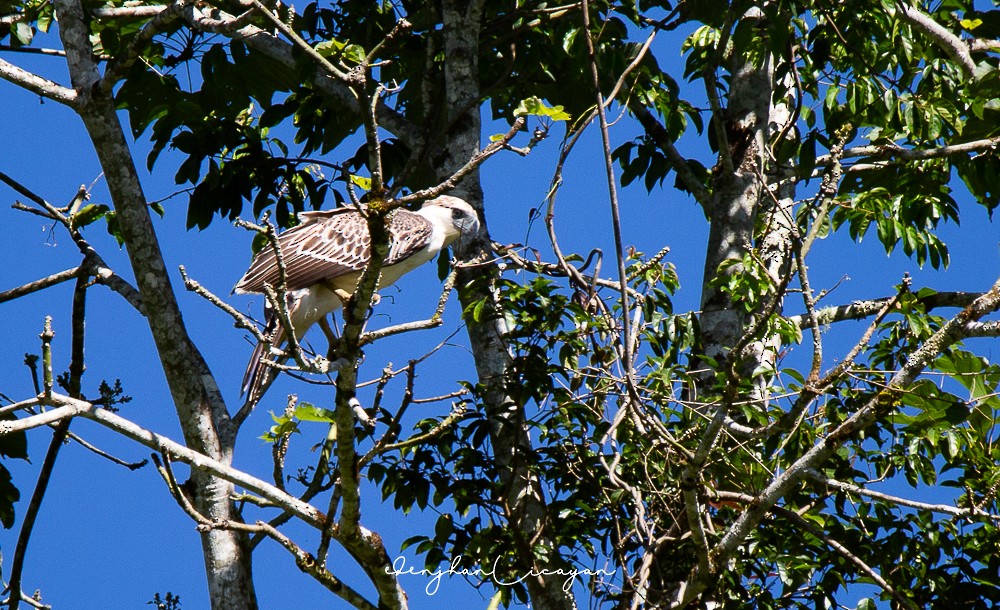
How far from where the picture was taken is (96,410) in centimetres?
333

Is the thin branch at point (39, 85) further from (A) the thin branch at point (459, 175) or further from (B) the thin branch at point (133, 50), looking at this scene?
(A) the thin branch at point (459, 175)

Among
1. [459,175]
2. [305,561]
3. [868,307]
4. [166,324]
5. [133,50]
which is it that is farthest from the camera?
[868,307]

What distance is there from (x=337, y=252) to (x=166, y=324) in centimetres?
116

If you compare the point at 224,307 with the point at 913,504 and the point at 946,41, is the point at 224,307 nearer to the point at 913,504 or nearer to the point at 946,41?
the point at 913,504

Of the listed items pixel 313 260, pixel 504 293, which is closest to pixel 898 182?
pixel 504 293

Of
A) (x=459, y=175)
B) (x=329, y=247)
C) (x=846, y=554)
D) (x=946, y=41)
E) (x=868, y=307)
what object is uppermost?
(x=946, y=41)

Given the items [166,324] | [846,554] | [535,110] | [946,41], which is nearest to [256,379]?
[166,324]

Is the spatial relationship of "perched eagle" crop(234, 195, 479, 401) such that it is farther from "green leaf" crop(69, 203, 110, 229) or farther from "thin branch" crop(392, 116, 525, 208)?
"thin branch" crop(392, 116, 525, 208)

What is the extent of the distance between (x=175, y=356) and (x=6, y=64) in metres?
1.45

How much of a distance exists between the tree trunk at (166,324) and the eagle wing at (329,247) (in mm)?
727

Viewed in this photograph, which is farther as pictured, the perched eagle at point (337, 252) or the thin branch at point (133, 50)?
the perched eagle at point (337, 252)

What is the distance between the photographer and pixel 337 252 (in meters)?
5.16

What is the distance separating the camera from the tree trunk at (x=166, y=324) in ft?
A: 13.6

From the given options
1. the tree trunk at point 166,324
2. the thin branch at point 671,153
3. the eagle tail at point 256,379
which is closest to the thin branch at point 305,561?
the tree trunk at point 166,324
